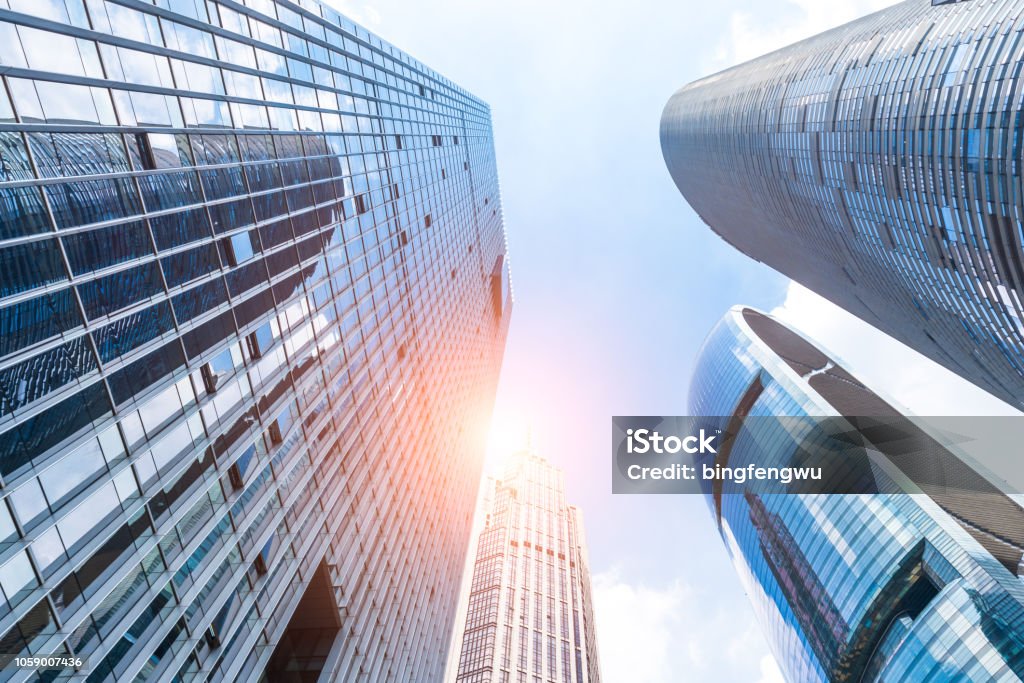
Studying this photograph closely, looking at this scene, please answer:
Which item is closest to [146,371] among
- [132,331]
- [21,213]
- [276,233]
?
[132,331]

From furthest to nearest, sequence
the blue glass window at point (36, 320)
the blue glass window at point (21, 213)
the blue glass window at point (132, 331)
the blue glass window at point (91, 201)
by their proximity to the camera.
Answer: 1. the blue glass window at point (132, 331)
2. the blue glass window at point (91, 201)
3. the blue glass window at point (36, 320)
4. the blue glass window at point (21, 213)

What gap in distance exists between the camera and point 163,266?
19219mm

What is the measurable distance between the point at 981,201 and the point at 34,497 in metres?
71.6

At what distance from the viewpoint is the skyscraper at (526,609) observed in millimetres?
124562

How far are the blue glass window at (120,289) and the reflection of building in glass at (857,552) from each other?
85.3 meters

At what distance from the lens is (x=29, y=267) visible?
45.4 ft

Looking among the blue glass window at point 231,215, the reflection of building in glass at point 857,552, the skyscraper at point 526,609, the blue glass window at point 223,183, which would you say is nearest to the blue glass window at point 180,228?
the blue glass window at point 231,215

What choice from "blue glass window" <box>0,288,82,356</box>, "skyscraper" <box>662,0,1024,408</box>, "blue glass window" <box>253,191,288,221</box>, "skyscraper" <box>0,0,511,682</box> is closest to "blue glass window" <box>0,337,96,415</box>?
"skyscraper" <box>0,0,511,682</box>

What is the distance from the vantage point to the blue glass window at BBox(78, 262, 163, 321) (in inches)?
627

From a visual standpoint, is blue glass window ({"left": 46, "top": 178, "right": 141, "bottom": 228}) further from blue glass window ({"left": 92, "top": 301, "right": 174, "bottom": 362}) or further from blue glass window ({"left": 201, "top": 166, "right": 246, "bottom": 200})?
blue glass window ({"left": 201, "top": 166, "right": 246, "bottom": 200})

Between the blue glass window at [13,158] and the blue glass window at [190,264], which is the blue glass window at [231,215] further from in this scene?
the blue glass window at [13,158]

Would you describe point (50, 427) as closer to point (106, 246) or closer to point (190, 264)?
point (106, 246)

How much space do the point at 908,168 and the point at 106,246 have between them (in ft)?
243

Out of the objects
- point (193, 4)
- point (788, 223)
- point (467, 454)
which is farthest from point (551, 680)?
point (193, 4)
